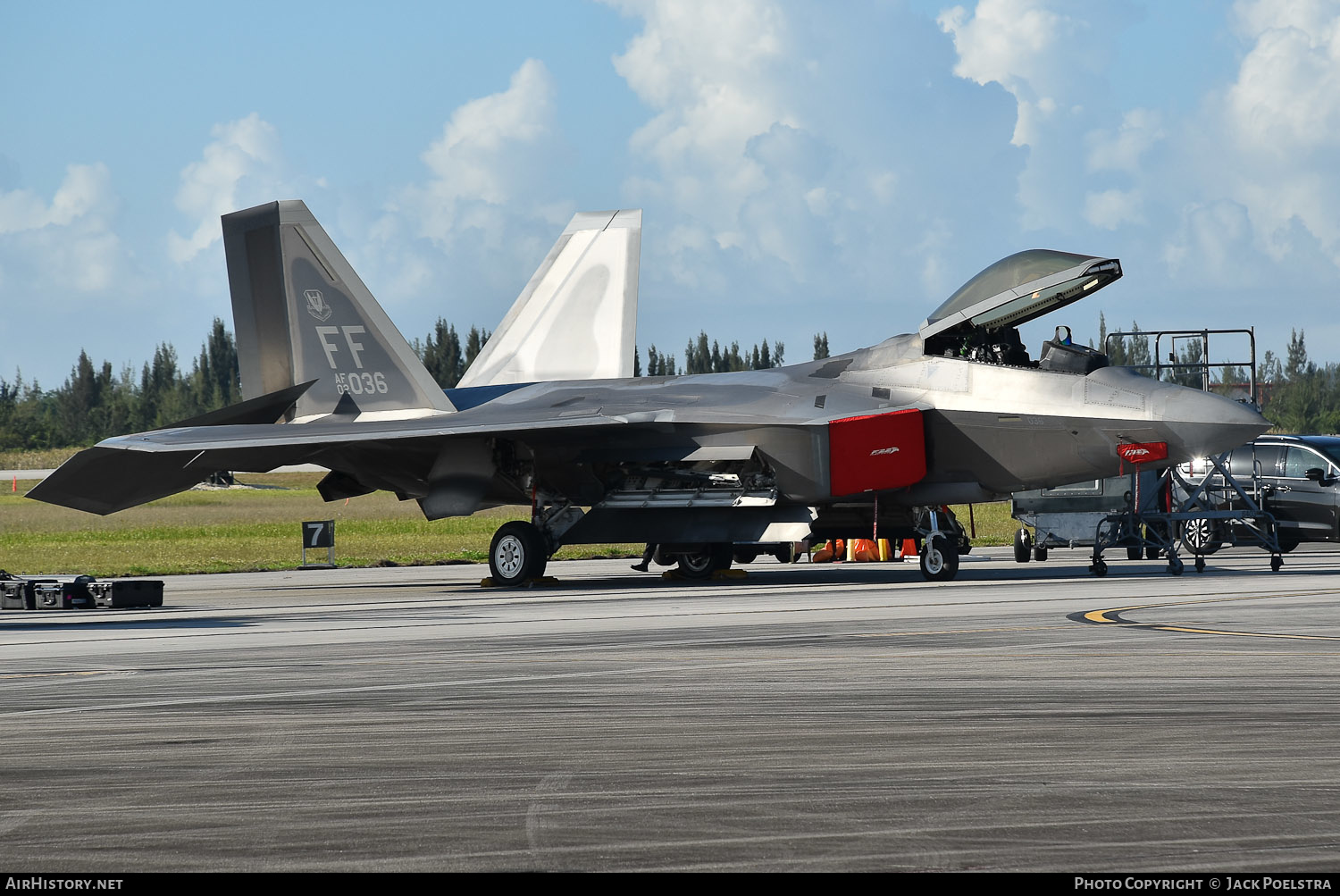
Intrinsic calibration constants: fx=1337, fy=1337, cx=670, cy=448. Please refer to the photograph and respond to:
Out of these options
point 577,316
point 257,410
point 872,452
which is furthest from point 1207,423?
point 257,410

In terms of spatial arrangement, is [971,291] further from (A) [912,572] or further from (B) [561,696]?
(B) [561,696]

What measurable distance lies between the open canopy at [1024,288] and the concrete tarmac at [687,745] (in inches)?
235

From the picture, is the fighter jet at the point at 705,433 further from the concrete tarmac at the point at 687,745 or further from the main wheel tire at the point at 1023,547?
the main wheel tire at the point at 1023,547

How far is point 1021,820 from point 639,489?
14.6 metres

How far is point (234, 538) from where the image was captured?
122 feet

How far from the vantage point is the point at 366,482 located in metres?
21.0

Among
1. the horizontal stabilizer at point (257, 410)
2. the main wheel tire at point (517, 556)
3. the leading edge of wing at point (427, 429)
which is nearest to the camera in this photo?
the leading edge of wing at point (427, 429)

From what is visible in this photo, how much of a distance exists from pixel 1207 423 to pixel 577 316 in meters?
12.1

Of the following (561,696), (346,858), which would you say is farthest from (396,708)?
(346,858)

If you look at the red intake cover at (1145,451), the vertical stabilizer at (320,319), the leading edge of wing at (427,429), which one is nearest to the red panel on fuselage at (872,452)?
the leading edge of wing at (427,429)

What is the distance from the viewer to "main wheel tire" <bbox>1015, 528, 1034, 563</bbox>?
81.3 ft

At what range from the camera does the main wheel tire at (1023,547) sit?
81.3 feet

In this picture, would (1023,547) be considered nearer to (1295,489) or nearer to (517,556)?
(1295,489)

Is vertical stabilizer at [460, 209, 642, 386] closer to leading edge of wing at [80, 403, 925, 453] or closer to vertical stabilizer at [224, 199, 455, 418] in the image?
vertical stabilizer at [224, 199, 455, 418]
